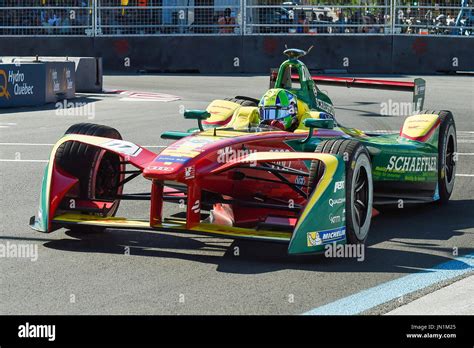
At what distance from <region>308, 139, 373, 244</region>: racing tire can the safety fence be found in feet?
69.1

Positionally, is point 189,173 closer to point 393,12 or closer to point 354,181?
point 354,181

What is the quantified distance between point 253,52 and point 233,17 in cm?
130

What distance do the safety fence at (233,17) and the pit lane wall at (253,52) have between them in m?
0.33

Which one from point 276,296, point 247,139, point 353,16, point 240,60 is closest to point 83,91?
point 240,60

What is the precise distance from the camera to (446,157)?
1096 centimetres

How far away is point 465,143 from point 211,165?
27.2ft

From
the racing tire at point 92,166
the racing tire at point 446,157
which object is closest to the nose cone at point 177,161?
the racing tire at point 92,166

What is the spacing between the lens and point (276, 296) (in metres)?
6.68

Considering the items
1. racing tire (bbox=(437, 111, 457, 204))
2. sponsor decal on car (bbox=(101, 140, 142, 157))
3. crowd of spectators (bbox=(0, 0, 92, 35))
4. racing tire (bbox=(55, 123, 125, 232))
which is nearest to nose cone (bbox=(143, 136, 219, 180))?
sponsor decal on car (bbox=(101, 140, 142, 157))

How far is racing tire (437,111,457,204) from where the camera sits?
10.5 m

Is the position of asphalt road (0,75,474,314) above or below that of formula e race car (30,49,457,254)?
below

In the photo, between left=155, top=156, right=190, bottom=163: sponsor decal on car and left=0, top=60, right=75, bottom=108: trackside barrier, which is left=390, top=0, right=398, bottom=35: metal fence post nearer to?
left=0, top=60, right=75, bottom=108: trackside barrier

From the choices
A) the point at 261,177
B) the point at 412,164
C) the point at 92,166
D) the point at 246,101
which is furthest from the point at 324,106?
the point at 92,166
